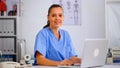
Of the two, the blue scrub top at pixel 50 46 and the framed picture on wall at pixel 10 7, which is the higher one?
the framed picture on wall at pixel 10 7

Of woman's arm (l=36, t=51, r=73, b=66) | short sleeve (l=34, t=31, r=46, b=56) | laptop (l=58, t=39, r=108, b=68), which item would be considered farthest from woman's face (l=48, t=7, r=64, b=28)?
laptop (l=58, t=39, r=108, b=68)

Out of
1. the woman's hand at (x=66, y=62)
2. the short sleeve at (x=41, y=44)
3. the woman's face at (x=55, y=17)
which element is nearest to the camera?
the woman's hand at (x=66, y=62)

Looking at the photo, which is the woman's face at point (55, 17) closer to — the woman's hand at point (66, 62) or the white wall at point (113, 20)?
the woman's hand at point (66, 62)

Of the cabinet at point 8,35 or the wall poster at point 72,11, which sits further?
the wall poster at point 72,11

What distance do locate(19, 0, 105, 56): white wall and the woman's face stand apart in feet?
4.65

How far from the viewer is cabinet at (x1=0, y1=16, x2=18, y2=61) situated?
3375 mm

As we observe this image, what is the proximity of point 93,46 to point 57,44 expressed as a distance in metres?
0.47

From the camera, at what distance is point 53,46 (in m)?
2.17

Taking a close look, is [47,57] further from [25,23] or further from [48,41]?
[25,23]

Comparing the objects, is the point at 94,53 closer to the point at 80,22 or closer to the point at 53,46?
the point at 53,46

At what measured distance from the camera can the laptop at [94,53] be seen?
1.81 metres

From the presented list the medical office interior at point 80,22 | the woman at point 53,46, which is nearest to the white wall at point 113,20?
the medical office interior at point 80,22

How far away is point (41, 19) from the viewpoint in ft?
12.2

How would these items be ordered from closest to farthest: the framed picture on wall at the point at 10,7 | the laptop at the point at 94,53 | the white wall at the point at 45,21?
the laptop at the point at 94,53
the framed picture on wall at the point at 10,7
the white wall at the point at 45,21
